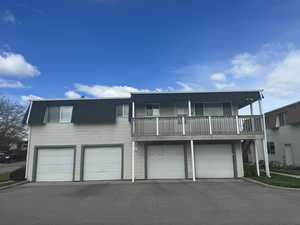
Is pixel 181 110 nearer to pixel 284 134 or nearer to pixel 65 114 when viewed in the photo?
pixel 65 114

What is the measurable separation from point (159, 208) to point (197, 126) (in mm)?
7188

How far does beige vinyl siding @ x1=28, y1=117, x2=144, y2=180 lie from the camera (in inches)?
550

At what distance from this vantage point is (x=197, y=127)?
12695 mm

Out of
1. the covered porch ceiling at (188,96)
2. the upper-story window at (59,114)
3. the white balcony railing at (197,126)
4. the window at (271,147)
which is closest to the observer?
the white balcony railing at (197,126)

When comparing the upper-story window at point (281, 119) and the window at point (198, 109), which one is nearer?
the window at point (198, 109)

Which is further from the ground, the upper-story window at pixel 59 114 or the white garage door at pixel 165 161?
the upper-story window at pixel 59 114

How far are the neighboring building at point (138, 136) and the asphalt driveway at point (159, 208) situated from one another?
4.27 metres


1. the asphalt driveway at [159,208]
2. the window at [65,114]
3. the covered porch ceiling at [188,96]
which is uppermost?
the covered porch ceiling at [188,96]

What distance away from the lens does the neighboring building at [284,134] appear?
17891 mm

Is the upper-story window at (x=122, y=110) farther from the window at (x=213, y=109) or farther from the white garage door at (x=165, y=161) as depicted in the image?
the window at (x=213, y=109)

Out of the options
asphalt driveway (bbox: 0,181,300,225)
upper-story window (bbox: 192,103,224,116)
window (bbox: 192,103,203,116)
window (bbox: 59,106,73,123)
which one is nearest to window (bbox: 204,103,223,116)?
upper-story window (bbox: 192,103,224,116)

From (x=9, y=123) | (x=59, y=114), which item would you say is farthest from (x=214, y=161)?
(x=9, y=123)

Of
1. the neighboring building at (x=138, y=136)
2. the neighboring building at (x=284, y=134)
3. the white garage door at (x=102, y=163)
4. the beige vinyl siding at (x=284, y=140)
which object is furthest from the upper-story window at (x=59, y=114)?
the beige vinyl siding at (x=284, y=140)

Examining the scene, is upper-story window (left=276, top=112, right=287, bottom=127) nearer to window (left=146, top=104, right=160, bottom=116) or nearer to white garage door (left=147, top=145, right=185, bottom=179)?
white garage door (left=147, top=145, right=185, bottom=179)
